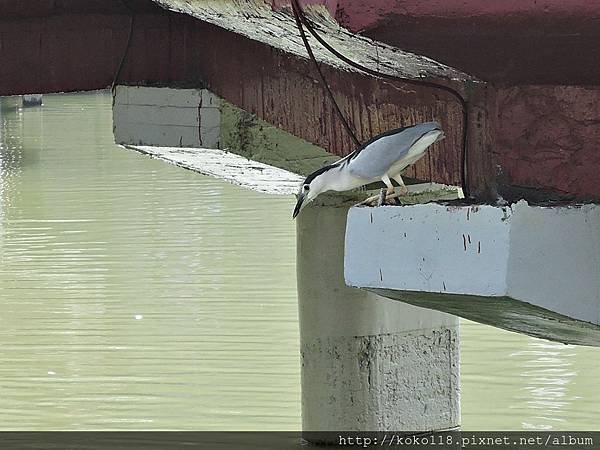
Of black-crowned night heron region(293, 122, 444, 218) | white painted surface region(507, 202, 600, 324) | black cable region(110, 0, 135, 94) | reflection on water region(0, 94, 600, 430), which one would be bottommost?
reflection on water region(0, 94, 600, 430)

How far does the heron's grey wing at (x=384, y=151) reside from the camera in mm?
2523

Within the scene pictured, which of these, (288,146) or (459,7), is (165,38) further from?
(459,7)

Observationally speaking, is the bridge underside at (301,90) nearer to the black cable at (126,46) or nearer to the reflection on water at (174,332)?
the black cable at (126,46)

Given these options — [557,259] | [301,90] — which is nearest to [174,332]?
[301,90]

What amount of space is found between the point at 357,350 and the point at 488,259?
160 inches

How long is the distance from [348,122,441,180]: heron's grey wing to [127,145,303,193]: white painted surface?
294cm

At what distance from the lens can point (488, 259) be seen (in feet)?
7.36

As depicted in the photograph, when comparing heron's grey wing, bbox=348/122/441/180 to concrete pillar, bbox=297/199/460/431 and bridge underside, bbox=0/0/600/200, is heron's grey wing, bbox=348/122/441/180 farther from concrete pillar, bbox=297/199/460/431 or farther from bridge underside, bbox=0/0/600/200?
concrete pillar, bbox=297/199/460/431

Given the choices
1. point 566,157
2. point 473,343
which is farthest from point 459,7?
point 473,343

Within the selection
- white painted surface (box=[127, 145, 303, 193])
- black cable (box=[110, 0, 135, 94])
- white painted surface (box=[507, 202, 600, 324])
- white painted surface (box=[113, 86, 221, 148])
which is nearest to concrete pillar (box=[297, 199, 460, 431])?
white painted surface (box=[127, 145, 303, 193])

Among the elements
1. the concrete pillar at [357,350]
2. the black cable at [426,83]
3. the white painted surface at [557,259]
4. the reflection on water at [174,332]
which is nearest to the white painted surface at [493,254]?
the white painted surface at [557,259]

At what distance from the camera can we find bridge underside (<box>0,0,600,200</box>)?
2.40 m

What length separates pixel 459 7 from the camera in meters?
2.18

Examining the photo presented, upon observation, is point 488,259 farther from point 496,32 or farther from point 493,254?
point 496,32
